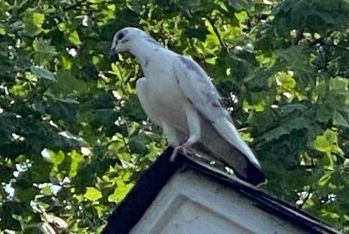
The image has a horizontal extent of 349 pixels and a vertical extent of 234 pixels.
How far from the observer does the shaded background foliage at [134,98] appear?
11.3 meters

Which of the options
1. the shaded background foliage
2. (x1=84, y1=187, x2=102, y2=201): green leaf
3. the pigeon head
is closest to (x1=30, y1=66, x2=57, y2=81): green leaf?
the shaded background foliage

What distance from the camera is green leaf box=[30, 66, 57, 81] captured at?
1108cm

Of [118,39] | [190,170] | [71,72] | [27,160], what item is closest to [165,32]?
[71,72]

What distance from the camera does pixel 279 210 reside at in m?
6.82

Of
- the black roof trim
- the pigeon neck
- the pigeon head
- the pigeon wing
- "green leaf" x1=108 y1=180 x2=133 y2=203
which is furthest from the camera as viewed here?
"green leaf" x1=108 y1=180 x2=133 y2=203

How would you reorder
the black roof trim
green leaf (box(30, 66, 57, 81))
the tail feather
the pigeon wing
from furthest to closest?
green leaf (box(30, 66, 57, 81)) → the pigeon wing → the tail feather → the black roof trim

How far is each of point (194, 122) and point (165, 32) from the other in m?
5.11

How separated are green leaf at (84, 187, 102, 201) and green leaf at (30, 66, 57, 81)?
1.93 m

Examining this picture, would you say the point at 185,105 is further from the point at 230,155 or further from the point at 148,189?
the point at 148,189

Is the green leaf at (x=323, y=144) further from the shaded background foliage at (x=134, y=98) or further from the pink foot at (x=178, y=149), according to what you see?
the pink foot at (x=178, y=149)

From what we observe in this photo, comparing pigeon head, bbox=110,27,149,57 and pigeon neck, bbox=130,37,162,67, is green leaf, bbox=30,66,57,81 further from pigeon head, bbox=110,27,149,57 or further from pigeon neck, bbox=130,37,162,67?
pigeon neck, bbox=130,37,162,67

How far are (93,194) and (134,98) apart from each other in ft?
3.21

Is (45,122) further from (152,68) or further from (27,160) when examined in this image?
(152,68)

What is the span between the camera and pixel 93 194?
42.9ft
